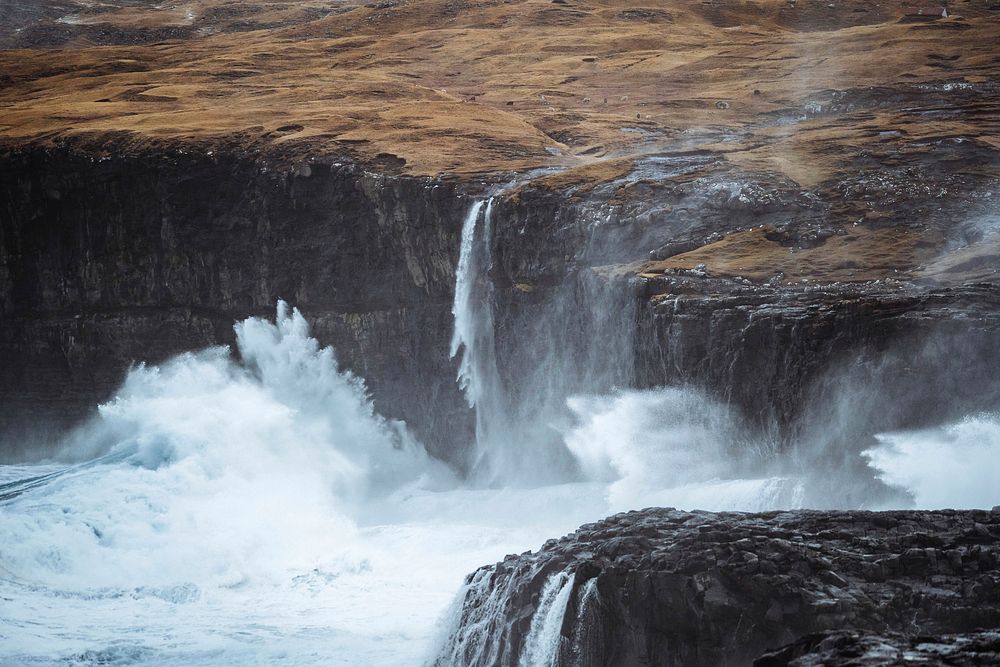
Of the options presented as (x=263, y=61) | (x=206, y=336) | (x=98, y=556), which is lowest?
(x=98, y=556)

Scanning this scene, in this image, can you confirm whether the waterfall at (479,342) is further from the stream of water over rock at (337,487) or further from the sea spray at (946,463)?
the sea spray at (946,463)

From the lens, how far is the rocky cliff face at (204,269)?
126 ft

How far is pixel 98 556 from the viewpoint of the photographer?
33.7 meters

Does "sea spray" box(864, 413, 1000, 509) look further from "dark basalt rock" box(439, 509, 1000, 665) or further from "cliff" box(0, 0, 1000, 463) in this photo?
"dark basalt rock" box(439, 509, 1000, 665)

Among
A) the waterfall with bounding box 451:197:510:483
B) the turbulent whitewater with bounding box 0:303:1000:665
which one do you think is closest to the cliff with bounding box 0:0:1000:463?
the waterfall with bounding box 451:197:510:483

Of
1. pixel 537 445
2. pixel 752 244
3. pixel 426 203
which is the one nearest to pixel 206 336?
pixel 426 203

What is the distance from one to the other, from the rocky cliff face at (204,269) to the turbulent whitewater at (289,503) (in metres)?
0.89

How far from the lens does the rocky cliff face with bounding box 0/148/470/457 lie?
126 feet

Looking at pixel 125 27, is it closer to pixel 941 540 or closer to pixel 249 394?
pixel 249 394

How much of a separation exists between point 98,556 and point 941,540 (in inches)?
857

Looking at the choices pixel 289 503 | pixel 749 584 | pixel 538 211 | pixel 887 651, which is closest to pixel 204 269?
pixel 289 503

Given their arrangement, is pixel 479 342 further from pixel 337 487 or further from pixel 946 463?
pixel 946 463

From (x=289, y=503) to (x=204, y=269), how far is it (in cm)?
921

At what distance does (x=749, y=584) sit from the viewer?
62.6ft
